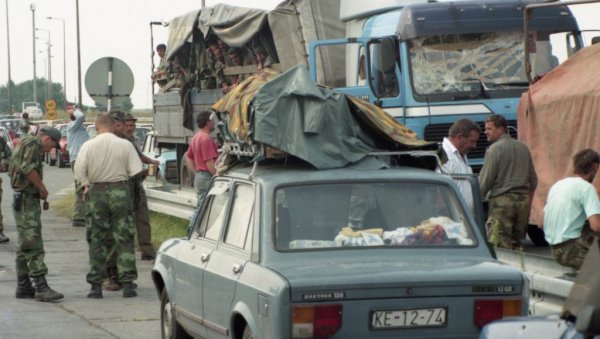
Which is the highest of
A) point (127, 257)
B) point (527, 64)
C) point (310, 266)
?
point (527, 64)

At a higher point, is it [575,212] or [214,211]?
[214,211]

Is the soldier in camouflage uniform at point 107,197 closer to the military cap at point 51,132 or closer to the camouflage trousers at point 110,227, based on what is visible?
the camouflage trousers at point 110,227

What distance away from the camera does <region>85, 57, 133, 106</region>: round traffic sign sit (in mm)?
18922

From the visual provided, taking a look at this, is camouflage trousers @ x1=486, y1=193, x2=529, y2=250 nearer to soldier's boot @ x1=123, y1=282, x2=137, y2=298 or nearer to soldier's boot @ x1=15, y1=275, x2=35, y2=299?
soldier's boot @ x1=123, y1=282, x2=137, y2=298

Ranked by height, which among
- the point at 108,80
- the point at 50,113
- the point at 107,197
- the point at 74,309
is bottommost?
the point at 50,113

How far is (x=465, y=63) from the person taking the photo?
55.7 ft

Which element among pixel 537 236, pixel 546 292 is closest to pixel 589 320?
pixel 546 292

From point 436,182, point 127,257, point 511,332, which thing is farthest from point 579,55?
point 511,332

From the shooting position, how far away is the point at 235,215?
8.24 metres

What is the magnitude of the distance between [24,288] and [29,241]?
46 cm

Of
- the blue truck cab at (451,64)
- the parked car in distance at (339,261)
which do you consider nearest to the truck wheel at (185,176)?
the blue truck cab at (451,64)

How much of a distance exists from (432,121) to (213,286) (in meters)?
9.37

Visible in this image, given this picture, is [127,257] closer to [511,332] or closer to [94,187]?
[94,187]

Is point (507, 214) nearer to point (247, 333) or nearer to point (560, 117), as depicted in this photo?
point (560, 117)
